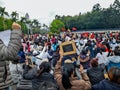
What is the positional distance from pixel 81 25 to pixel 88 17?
4.84 meters

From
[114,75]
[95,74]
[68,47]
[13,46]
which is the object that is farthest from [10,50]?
[68,47]

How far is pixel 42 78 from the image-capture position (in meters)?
6.22

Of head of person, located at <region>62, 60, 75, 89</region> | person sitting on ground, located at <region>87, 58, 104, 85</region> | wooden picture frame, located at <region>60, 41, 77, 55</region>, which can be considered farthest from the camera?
wooden picture frame, located at <region>60, 41, 77, 55</region>

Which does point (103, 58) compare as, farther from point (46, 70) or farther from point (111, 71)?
point (111, 71)

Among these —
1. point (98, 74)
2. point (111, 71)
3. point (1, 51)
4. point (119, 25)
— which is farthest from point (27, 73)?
point (119, 25)

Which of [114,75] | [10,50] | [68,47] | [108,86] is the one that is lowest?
[108,86]

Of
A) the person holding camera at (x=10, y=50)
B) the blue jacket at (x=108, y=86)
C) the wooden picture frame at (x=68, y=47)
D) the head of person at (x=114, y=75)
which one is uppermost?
the wooden picture frame at (x=68, y=47)

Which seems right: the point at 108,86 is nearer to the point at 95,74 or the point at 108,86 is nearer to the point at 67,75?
the point at 67,75

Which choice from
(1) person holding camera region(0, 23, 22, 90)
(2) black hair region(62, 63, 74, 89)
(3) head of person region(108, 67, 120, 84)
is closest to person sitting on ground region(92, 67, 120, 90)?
(3) head of person region(108, 67, 120, 84)

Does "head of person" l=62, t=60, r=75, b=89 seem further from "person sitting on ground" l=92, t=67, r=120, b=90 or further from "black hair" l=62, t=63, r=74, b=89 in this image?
"person sitting on ground" l=92, t=67, r=120, b=90

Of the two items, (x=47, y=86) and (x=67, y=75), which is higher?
(x=67, y=75)

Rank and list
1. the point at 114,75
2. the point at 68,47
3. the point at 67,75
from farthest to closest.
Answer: the point at 68,47 → the point at 67,75 → the point at 114,75

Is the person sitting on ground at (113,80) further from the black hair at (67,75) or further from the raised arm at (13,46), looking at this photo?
the raised arm at (13,46)

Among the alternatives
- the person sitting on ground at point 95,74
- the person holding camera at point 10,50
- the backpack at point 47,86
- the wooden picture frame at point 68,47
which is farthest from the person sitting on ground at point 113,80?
the wooden picture frame at point 68,47
